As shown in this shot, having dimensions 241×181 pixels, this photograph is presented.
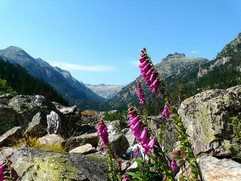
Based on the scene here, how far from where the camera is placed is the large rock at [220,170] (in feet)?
20.1

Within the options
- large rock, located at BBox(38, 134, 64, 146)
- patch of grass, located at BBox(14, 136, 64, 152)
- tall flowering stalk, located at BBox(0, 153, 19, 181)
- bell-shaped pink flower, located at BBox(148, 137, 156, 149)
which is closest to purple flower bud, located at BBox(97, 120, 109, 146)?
tall flowering stalk, located at BBox(0, 153, 19, 181)

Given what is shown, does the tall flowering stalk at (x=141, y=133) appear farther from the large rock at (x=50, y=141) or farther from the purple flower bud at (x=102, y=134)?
the large rock at (x=50, y=141)

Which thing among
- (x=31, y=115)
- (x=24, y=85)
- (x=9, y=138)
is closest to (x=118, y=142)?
(x=9, y=138)

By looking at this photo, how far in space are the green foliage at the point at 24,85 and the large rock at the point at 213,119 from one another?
3980 inches

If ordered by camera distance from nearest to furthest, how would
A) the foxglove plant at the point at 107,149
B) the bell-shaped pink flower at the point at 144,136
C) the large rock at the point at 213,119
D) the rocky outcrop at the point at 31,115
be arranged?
1. the bell-shaped pink flower at the point at 144,136
2. the foxglove plant at the point at 107,149
3. the large rock at the point at 213,119
4. the rocky outcrop at the point at 31,115

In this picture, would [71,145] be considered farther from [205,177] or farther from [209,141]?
[205,177]

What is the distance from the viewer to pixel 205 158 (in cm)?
722

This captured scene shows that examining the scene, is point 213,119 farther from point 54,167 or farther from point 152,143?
point 152,143

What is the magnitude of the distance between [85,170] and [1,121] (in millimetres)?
17447

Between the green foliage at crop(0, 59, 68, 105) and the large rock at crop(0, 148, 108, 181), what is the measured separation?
10151cm

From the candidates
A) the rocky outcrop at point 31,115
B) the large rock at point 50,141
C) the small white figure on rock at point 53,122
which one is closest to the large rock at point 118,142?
the large rock at point 50,141

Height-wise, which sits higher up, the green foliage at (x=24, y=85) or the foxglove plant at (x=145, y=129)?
the green foliage at (x=24, y=85)

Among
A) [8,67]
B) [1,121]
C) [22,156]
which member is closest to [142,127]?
[22,156]

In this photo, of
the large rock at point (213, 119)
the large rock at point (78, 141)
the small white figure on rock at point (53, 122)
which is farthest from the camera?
the small white figure on rock at point (53, 122)
